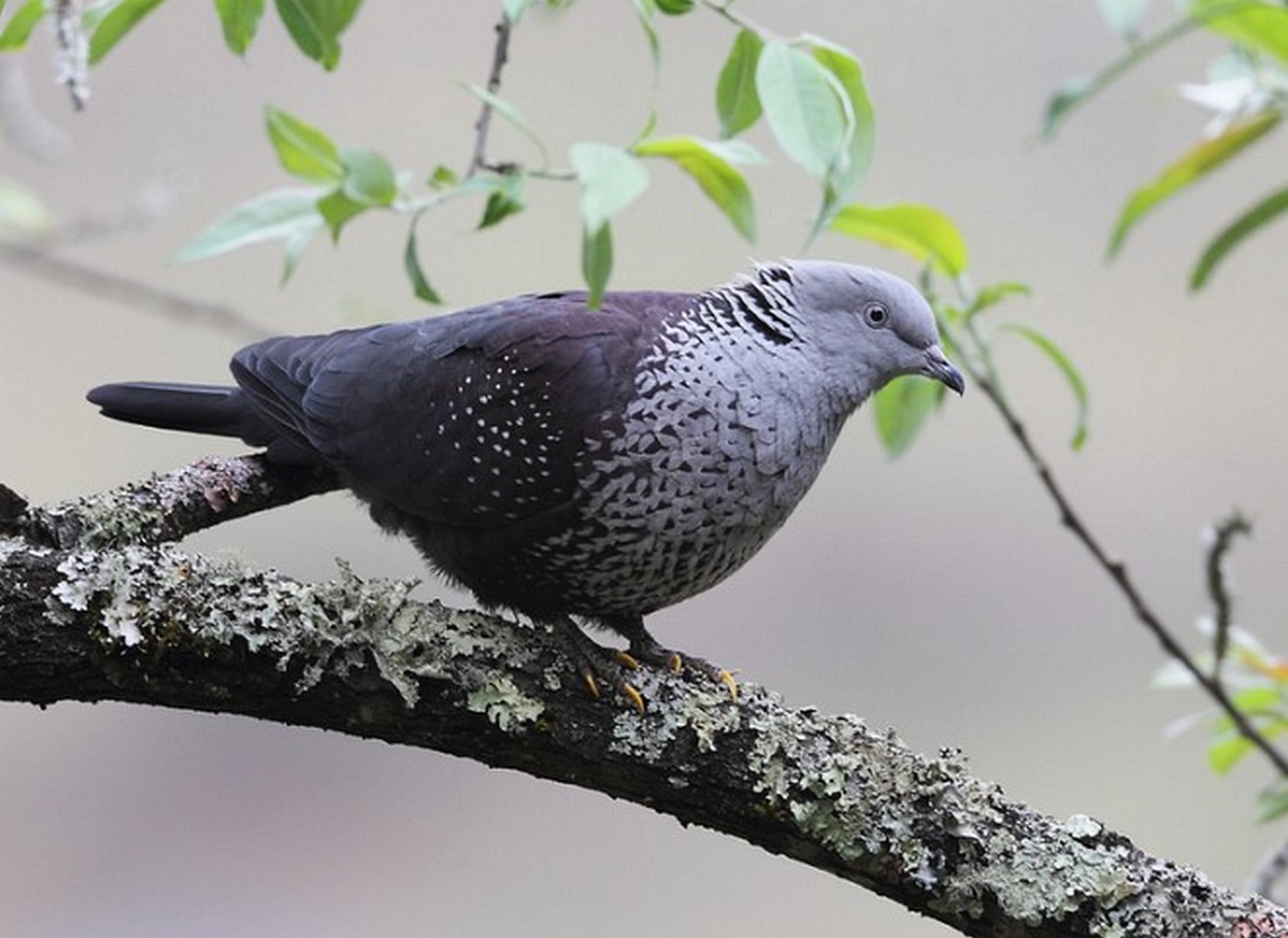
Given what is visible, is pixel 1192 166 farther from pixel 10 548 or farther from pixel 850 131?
pixel 10 548

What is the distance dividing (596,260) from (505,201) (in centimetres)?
52

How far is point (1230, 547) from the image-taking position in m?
2.18

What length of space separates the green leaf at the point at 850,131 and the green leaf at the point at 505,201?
0.38 meters

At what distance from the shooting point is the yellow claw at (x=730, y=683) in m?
2.04

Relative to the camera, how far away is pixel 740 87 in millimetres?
1737

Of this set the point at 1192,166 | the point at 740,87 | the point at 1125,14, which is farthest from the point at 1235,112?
the point at 740,87

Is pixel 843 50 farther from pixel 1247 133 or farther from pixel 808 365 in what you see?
pixel 1247 133

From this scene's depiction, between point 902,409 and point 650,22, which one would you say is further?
point 902,409

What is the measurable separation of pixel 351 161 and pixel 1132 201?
1.23 m

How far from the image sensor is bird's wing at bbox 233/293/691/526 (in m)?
2.27

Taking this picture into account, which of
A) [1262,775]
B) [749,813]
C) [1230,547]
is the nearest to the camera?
[749,813]

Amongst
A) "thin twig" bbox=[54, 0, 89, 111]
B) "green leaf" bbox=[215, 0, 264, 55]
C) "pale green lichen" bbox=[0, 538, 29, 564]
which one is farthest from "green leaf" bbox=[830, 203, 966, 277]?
"pale green lichen" bbox=[0, 538, 29, 564]

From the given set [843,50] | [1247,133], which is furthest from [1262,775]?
[843,50]

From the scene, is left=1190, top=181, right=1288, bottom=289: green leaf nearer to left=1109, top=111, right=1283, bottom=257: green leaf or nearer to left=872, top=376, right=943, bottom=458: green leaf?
left=1109, top=111, right=1283, bottom=257: green leaf
